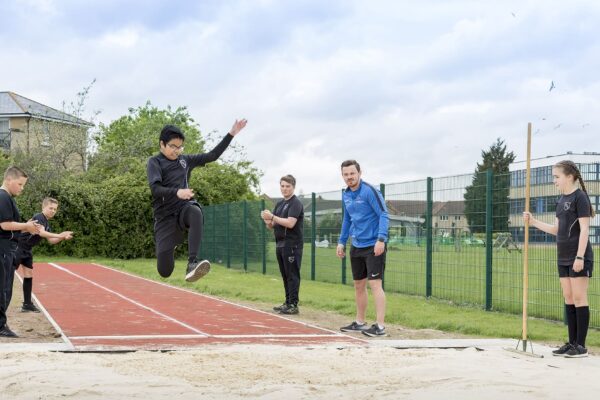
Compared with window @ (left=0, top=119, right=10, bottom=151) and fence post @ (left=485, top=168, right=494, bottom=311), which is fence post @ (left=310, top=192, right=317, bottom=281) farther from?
window @ (left=0, top=119, right=10, bottom=151)

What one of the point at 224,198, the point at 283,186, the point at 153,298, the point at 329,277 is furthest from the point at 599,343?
the point at 224,198

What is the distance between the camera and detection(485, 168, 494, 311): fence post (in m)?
13.2

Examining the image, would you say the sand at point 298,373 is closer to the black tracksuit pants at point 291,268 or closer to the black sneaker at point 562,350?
the black sneaker at point 562,350

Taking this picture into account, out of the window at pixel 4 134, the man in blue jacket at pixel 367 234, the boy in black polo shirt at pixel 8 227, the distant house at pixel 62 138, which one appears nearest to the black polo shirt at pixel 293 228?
the man in blue jacket at pixel 367 234

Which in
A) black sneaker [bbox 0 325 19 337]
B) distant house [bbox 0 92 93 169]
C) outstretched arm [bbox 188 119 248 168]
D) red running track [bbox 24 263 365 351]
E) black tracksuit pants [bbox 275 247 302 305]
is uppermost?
distant house [bbox 0 92 93 169]

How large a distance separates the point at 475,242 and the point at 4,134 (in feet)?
150

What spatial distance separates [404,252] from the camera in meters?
15.8

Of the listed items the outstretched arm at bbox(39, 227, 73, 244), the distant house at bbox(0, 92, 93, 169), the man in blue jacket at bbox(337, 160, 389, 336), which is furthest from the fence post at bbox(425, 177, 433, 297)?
the distant house at bbox(0, 92, 93, 169)

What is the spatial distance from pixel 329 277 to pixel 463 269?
6326 mm

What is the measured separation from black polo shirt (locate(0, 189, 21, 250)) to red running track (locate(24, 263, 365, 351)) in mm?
1317

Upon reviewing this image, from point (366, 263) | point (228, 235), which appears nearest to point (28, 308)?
point (366, 263)

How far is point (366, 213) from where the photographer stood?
10.5m

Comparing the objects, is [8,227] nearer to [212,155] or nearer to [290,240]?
[212,155]

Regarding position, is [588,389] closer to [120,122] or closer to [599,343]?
[599,343]
